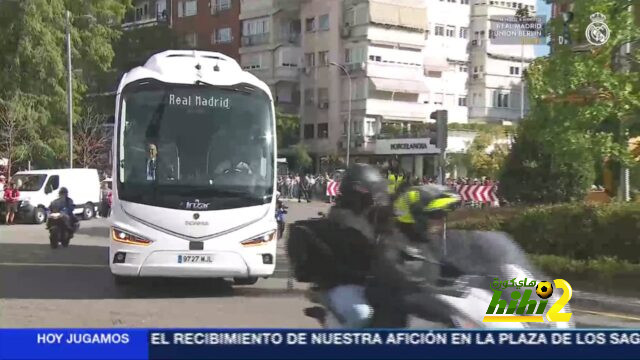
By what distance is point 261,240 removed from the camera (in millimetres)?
7379

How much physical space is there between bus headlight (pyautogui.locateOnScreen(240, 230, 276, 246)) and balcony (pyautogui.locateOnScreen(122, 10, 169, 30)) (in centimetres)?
250

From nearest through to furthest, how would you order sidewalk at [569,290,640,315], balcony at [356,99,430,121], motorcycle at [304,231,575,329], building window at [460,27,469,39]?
motorcycle at [304,231,575,329]
sidewalk at [569,290,640,315]
balcony at [356,99,430,121]
building window at [460,27,469,39]

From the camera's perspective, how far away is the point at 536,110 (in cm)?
783

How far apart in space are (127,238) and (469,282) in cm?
471

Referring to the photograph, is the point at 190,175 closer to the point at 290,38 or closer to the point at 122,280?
the point at 122,280

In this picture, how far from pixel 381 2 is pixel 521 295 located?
2024 mm

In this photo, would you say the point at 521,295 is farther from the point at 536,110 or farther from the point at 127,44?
the point at 536,110

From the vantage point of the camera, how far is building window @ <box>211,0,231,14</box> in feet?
16.7

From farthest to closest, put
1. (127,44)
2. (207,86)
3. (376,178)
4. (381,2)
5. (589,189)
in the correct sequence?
(589,189), (207,86), (127,44), (381,2), (376,178)

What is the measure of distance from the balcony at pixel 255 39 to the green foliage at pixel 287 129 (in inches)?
21.9

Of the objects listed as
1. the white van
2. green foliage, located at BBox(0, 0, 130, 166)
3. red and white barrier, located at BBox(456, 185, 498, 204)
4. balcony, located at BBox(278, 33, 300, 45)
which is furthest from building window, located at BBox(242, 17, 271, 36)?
green foliage, located at BBox(0, 0, 130, 166)

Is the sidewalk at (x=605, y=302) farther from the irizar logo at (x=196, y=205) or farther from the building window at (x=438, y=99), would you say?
the irizar logo at (x=196, y=205)

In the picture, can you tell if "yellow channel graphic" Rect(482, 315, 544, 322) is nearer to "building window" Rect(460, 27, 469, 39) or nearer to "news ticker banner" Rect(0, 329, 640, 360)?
"news ticker banner" Rect(0, 329, 640, 360)

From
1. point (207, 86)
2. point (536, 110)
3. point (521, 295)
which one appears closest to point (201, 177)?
point (207, 86)
